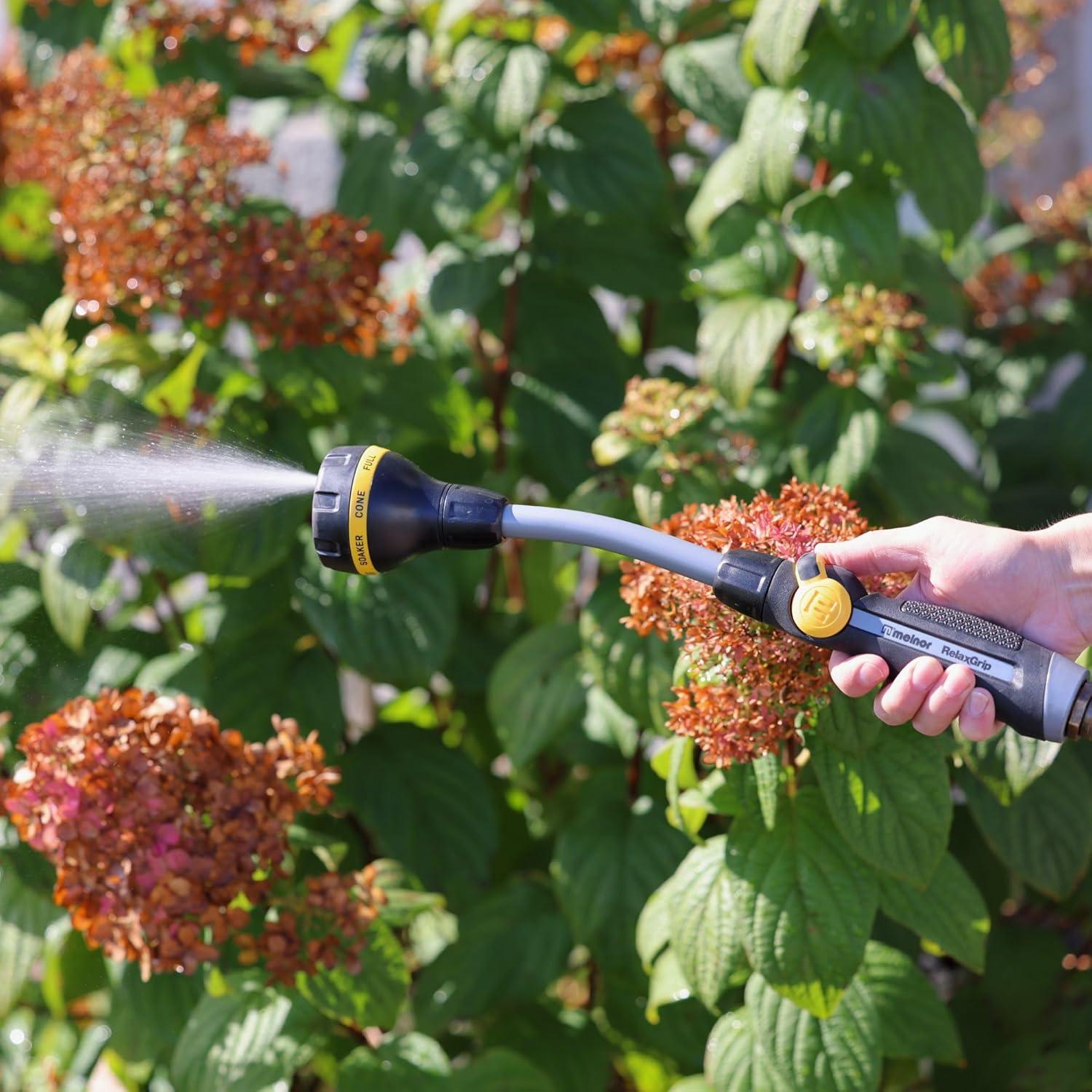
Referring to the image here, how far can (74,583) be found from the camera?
154 centimetres

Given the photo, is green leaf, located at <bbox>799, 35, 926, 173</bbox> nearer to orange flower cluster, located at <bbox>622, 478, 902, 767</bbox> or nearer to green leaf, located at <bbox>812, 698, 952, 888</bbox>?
orange flower cluster, located at <bbox>622, 478, 902, 767</bbox>

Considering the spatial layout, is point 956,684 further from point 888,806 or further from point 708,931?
point 708,931

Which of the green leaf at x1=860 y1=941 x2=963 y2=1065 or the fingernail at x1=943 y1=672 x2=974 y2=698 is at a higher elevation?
the fingernail at x1=943 y1=672 x2=974 y2=698

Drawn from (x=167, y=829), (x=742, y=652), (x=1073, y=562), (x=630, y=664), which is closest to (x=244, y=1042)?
(x=167, y=829)

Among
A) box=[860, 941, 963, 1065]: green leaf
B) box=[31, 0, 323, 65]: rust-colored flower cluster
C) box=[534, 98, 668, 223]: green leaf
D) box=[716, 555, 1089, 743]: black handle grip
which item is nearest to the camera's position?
box=[716, 555, 1089, 743]: black handle grip

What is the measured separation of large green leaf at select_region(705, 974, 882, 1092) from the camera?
4.12 ft

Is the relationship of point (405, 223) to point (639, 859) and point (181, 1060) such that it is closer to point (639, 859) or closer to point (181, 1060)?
point (639, 859)

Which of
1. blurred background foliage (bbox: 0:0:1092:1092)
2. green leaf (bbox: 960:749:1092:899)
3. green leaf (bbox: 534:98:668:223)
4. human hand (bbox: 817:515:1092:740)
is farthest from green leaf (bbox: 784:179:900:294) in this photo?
green leaf (bbox: 960:749:1092:899)

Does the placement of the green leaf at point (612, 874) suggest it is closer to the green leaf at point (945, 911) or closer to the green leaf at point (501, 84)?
the green leaf at point (945, 911)

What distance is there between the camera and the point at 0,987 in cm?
151

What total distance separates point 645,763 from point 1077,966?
0.66 meters

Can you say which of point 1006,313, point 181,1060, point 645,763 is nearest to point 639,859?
point 645,763

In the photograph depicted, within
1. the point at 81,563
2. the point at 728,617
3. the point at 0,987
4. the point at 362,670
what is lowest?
the point at 0,987

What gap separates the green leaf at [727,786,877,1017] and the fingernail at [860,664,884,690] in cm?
29
